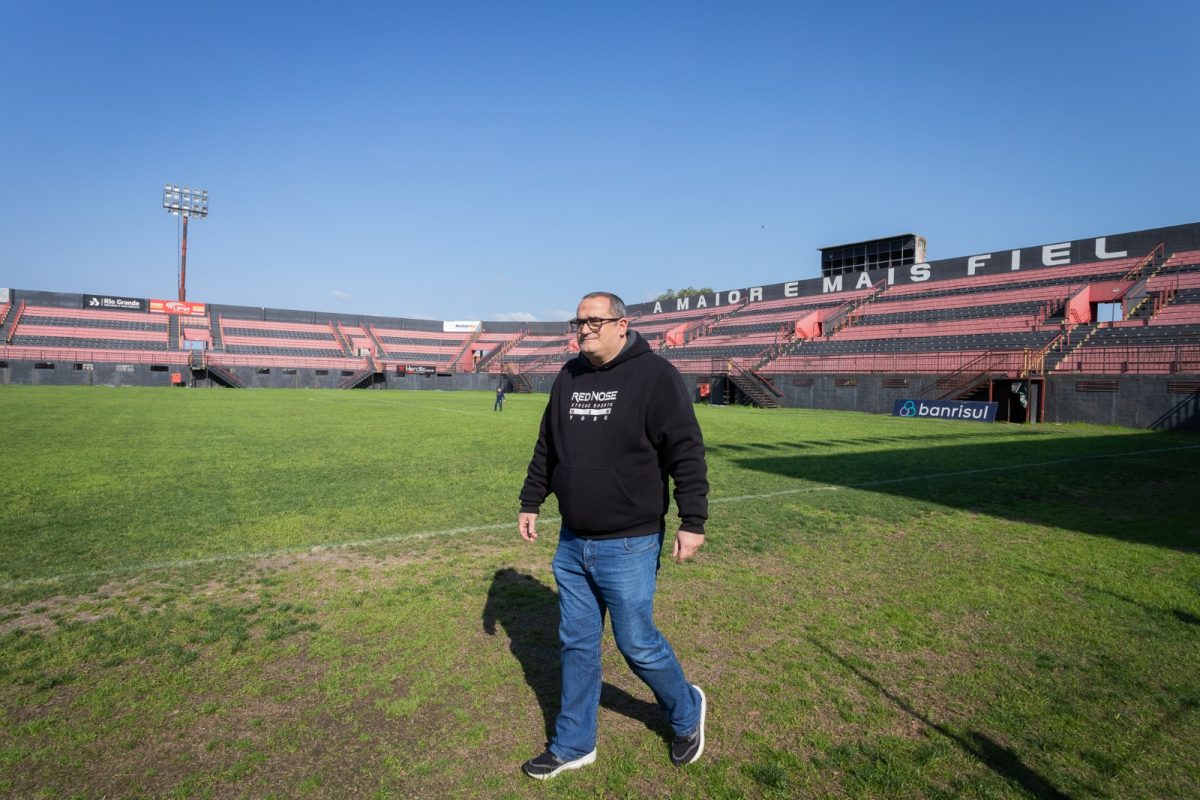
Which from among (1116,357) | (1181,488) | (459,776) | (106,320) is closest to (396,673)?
(459,776)

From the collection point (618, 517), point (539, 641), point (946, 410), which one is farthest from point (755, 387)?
point (618, 517)

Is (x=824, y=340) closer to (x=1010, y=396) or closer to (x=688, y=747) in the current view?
(x=1010, y=396)

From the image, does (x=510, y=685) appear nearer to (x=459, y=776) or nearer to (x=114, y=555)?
(x=459, y=776)

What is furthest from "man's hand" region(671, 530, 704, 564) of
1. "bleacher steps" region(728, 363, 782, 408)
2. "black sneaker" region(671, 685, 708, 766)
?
"bleacher steps" region(728, 363, 782, 408)

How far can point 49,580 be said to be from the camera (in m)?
4.90

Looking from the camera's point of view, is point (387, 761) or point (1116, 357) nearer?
point (387, 761)

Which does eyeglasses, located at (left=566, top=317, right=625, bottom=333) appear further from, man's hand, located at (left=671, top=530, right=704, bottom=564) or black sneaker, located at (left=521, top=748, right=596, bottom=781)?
black sneaker, located at (left=521, top=748, right=596, bottom=781)

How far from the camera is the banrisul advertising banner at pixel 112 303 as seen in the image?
2397 inches

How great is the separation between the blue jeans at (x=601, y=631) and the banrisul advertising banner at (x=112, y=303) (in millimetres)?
75149

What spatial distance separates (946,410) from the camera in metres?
26.4

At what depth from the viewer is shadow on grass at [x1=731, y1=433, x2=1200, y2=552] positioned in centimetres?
761

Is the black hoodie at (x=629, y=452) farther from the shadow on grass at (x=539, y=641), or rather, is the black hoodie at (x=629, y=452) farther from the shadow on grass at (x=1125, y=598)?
the shadow on grass at (x=1125, y=598)

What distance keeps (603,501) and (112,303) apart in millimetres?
75602

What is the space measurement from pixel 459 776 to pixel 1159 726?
10.7 feet
